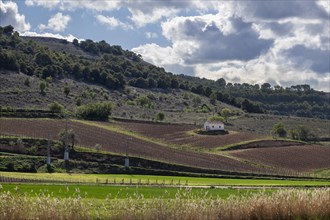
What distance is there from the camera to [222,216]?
23469 mm

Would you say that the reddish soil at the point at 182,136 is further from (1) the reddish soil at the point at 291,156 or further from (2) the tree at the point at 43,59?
(2) the tree at the point at 43,59

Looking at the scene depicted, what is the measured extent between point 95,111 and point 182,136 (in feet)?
72.5

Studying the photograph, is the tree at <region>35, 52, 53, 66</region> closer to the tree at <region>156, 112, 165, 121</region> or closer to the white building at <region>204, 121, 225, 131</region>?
the tree at <region>156, 112, 165, 121</region>

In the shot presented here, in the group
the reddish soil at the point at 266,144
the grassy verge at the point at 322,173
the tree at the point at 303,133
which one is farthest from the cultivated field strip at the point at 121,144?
the tree at the point at 303,133

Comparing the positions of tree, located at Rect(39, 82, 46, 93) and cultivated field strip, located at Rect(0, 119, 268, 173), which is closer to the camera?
cultivated field strip, located at Rect(0, 119, 268, 173)

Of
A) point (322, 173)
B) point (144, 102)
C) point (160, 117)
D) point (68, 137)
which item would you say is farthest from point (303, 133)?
point (68, 137)

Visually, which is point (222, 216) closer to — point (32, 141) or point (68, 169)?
point (68, 169)

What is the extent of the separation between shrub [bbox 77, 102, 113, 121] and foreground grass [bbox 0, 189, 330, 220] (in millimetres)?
110875

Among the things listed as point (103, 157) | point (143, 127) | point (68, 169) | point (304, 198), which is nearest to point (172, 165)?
point (103, 157)

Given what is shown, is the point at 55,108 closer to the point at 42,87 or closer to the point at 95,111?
the point at 95,111

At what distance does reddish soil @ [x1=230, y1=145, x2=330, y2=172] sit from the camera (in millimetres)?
104500

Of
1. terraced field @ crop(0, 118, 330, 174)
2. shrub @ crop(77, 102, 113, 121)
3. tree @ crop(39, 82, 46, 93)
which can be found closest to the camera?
terraced field @ crop(0, 118, 330, 174)

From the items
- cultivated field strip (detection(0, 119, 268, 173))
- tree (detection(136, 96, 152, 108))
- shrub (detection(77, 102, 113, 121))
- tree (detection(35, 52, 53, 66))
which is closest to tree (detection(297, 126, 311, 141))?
cultivated field strip (detection(0, 119, 268, 173))

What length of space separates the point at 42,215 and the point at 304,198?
10.7 m
